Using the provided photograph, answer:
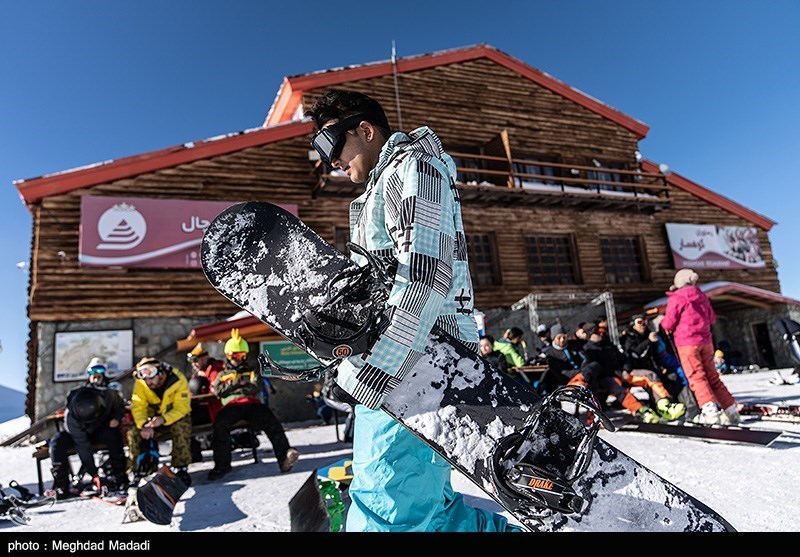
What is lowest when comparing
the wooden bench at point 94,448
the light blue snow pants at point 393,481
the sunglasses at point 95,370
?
the wooden bench at point 94,448

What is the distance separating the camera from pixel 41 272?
10102mm

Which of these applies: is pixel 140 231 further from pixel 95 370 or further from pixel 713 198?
pixel 713 198

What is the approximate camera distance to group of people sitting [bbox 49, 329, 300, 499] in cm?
466

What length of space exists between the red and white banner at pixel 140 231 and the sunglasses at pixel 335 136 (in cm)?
917

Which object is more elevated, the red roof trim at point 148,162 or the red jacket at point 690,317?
the red roof trim at point 148,162

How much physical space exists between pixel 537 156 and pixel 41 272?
1517 centimetres

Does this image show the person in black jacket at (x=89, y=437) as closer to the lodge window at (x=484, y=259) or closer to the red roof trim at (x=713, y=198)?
the lodge window at (x=484, y=259)

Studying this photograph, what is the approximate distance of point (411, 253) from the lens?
52.7 inches

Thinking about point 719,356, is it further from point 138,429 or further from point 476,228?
point 138,429

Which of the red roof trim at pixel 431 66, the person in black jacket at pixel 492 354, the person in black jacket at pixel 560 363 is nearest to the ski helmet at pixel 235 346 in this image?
the person in black jacket at pixel 492 354

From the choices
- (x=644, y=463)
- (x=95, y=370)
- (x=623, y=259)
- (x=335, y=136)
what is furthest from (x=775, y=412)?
(x=623, y=259)

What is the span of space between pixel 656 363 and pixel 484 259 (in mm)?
8212

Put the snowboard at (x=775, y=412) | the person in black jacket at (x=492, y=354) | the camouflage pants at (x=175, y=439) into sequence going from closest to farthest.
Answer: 1. the camouflage pants at (x=175, y=439)
2. the snowboard at (x=775, y=412)
3. the person in black jacket at (x=492, y=354)

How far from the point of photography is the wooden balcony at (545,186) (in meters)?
14.2
